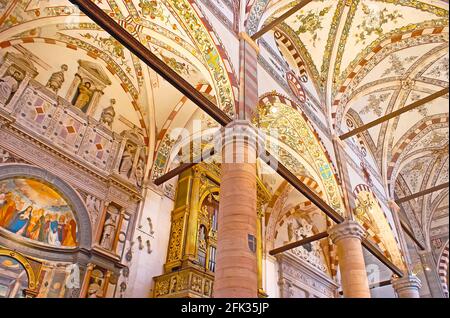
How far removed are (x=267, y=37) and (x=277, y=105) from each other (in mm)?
2293

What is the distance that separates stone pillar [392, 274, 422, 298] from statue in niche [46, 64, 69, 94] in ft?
34.0

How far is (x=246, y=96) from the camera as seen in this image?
6.78 meters

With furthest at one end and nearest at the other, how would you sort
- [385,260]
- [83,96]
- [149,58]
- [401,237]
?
[401,237] < [385,260] < [83,96] < [149,58]

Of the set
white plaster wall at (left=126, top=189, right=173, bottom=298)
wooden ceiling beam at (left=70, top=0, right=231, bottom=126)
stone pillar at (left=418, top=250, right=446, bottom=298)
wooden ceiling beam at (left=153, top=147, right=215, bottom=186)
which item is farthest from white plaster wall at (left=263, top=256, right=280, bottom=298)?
stone pillar at (left=418, top=250, right=446, bottom=298)

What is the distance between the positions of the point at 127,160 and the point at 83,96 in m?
1.75

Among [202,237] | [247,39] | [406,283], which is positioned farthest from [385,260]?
[247,39]

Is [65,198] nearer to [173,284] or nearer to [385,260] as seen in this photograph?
[173,284]

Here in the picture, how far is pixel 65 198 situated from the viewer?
7.85 m

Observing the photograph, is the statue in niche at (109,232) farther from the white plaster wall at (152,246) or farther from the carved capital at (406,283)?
the carved capital at (406,283)

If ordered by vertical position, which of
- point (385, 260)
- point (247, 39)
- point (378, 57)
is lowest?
point (385, 260)

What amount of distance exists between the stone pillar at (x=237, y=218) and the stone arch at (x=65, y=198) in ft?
11.8

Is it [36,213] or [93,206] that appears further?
[93,206]

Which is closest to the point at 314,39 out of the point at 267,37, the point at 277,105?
the point at 267,37
